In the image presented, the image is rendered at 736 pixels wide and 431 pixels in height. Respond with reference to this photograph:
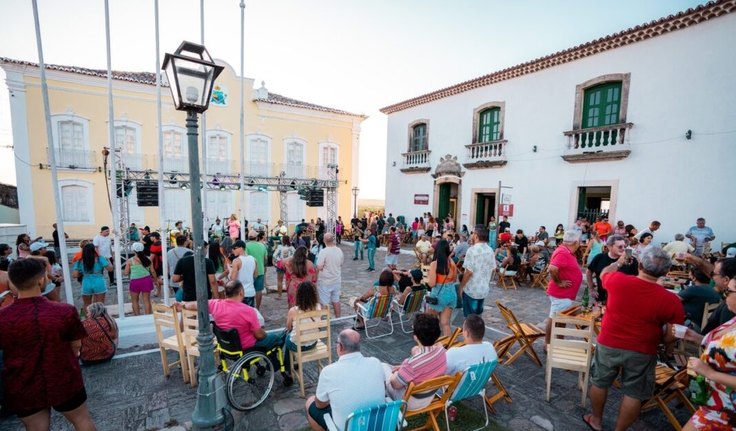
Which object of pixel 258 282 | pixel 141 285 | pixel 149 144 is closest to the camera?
pixel 141 285

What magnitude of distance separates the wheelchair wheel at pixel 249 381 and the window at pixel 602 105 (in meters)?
12.2

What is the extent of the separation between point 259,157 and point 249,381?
1749 cm

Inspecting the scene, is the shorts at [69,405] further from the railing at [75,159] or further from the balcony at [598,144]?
the railing at [75,159]

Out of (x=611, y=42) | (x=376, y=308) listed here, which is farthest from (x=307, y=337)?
(x=611, y=42)

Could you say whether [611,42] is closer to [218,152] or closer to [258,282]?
[258,282]

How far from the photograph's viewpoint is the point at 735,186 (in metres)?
8.34

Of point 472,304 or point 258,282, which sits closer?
point 472,304

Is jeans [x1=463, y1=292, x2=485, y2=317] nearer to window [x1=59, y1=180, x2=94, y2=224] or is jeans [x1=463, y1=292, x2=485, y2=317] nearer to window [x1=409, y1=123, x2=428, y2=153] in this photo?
window [x1=409, y1=123, x2=428, y2=153]

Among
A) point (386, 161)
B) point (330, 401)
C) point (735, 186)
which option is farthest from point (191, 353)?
point (386, 161)

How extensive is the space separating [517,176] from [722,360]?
1200 cm

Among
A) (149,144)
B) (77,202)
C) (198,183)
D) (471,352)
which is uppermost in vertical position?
(149,144)

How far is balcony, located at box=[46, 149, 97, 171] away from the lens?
15281mm

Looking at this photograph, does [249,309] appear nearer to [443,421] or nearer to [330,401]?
[330,401]

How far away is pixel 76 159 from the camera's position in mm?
15586
